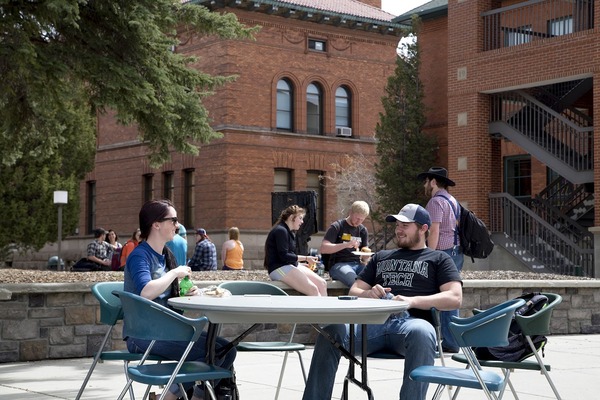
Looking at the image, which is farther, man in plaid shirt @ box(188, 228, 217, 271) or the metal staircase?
the metal staircase

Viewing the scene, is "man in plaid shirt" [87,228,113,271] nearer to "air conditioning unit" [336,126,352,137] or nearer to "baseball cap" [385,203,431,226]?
"baseball cap" [385,203,431,226]

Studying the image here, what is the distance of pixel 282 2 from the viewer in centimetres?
4134

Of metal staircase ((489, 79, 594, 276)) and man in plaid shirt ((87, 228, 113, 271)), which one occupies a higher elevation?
metal staircase ((489, 79, 594, 276))

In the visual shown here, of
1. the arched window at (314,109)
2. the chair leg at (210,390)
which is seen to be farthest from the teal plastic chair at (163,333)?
the arched window at (314,109)

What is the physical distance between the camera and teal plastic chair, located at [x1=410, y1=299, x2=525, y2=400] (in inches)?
229

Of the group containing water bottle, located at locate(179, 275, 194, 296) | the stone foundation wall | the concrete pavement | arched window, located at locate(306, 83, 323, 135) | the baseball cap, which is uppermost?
arched window, located at locate(306, 83, 323, 135)

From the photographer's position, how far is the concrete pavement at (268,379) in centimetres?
890

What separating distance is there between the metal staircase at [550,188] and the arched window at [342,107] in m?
16.7

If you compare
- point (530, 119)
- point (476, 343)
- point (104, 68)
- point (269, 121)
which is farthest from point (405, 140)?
point (476, 343)

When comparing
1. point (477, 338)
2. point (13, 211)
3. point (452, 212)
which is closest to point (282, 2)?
point (13, 211)

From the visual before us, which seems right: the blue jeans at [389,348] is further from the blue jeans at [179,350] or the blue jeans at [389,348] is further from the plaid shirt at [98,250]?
the plaid shirt at [98,250]

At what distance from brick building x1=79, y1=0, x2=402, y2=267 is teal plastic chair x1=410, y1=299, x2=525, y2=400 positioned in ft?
107

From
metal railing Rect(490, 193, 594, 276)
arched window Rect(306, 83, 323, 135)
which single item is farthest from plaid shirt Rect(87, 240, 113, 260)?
arched window Rect(306, 83, 323, 135)

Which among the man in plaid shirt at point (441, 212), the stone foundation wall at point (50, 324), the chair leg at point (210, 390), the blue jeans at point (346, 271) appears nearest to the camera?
the chair leg at point (210, 390)
